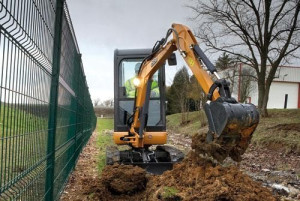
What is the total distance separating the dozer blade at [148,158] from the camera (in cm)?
862

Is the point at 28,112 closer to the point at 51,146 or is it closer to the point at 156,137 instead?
the point at 51,146

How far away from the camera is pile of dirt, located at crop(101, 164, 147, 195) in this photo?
6.56m

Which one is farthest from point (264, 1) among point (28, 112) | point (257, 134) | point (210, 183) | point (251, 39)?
point (28, 112)

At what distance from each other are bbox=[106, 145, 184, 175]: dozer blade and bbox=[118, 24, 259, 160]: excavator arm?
27cm

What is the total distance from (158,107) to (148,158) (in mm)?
1398

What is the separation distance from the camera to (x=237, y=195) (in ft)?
14.8

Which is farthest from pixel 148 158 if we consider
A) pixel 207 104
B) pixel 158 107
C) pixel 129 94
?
pixel 207 104

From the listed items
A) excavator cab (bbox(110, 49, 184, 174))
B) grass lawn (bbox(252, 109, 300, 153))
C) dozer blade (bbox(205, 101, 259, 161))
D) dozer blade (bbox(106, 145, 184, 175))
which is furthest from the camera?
grass lawn (bbox(252, 109, 300, 153))

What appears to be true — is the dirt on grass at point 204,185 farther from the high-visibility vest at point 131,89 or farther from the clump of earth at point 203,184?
the high-visibility vest at point 131,89

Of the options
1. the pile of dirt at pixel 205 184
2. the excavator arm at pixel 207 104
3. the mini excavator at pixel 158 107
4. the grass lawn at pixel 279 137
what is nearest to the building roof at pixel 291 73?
the grass lawn at pixel 279 137

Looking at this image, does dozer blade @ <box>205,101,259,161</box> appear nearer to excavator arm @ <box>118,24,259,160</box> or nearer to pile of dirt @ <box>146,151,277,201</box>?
excavator arm @ <box>118,24,259,160</box>

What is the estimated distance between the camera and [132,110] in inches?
396

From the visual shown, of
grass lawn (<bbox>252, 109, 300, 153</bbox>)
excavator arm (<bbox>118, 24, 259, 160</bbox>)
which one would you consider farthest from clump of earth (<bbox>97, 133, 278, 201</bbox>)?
grass lawn (<bbox>252, 109, 300, 153</bbox>)

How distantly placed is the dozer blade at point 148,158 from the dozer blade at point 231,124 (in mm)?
3463
